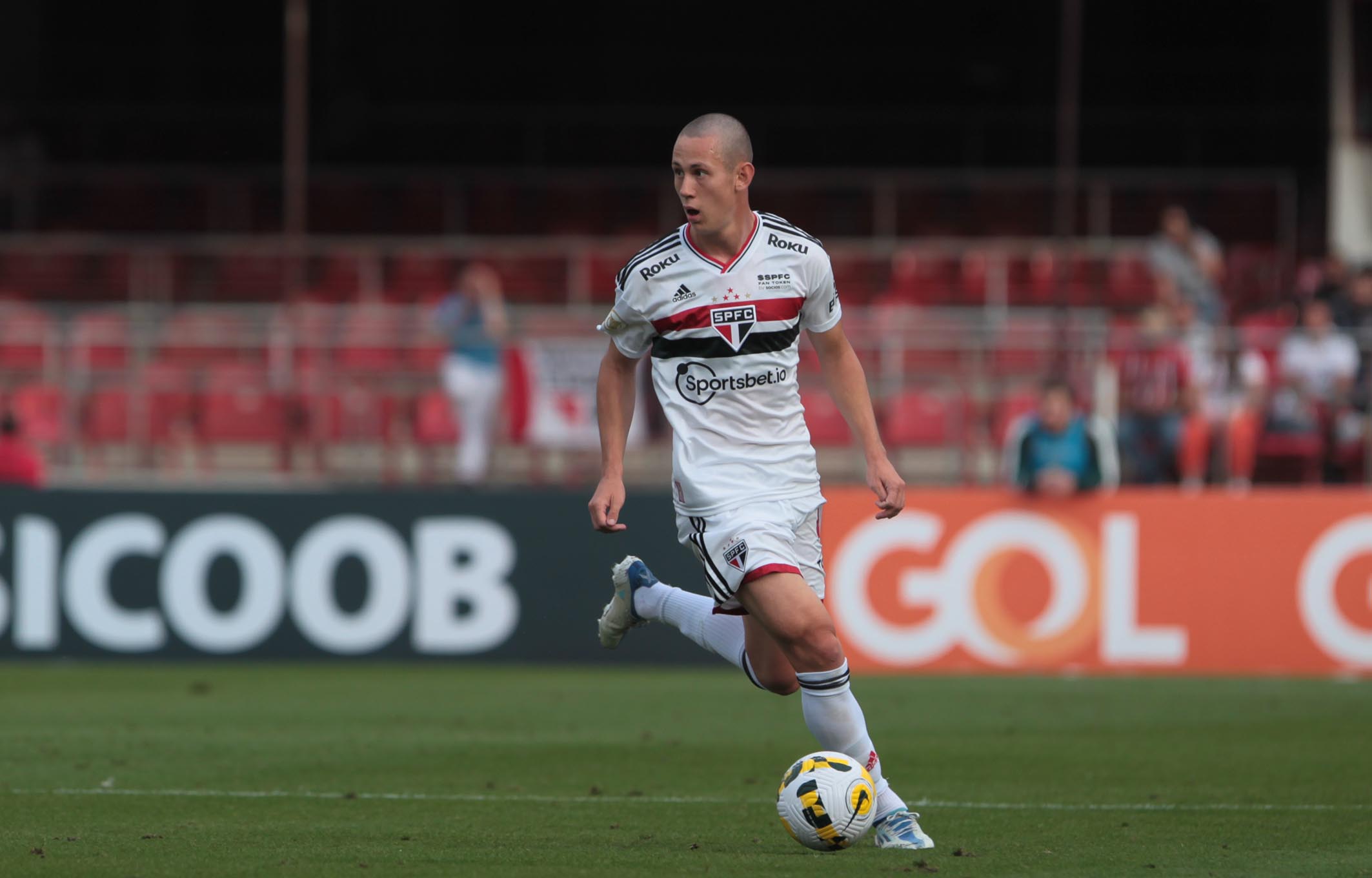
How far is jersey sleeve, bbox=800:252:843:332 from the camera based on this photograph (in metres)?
6.40

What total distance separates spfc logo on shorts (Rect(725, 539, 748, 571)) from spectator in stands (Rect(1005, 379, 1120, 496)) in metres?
7.38

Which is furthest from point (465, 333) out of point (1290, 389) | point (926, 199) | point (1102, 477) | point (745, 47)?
point (745, 47)

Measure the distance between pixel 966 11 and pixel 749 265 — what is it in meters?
20.8

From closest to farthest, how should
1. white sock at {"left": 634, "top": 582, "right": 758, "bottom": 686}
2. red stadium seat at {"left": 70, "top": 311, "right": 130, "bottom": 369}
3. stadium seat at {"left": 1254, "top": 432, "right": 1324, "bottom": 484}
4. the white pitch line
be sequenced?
white sock at {"left": 634, "top": 582, "right": 758, "bottom": 686}
the white pitch line
stadium seat at {"left": 1254, "top": 432, "right": 1324, "bottom": 484}
red stadium seat at {"left": 70, "top": 311, "right": 130, "bottom": 369}

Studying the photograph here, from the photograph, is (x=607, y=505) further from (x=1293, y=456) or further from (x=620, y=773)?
(x=1293, y=456)

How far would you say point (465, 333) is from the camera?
1551 centimetres

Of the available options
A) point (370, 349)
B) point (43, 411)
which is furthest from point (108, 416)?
point (370, 349)

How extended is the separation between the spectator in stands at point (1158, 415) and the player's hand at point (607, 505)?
9.18m

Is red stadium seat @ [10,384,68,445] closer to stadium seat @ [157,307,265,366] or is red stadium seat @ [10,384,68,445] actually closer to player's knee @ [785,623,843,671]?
stadium seat @ [157,307,265,366]

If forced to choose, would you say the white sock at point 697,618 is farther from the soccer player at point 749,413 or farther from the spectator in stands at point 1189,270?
the spectator in stands at point 1189,270

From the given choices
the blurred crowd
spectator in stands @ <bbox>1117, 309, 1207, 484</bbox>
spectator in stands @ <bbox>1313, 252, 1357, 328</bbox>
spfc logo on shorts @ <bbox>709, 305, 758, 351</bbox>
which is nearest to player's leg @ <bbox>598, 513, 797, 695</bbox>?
spfc logo on shorts @ <bbox>709, 305, 758, 351</bbox>

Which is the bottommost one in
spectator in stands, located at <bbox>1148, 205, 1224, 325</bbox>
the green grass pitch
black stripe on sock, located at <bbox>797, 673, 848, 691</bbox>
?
the green grass pitch

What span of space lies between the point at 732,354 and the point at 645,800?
6.81ft

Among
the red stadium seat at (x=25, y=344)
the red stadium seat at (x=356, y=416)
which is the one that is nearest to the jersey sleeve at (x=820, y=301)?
the red stadium seat at (x=356, y=416)
